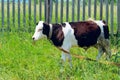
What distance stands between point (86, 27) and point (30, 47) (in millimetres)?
1261

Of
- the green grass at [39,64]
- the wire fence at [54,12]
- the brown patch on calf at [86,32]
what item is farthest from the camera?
the wire fence at [54,12]

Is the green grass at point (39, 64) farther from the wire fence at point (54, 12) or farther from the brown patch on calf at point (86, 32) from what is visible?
the wire fence at point (54, 12)

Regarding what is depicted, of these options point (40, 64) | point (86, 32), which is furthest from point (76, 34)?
point (40, 64)

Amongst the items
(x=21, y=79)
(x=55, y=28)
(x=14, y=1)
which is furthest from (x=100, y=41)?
(x=14, y=1)

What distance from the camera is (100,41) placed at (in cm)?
872

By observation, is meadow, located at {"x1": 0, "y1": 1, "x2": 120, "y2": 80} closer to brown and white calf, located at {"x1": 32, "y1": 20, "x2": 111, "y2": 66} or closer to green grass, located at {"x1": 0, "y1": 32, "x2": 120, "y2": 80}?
green grass, located at {"x1": 0, "y1": 32, "x2": 120, "y2": 80}

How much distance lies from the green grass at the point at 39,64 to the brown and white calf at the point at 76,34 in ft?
0.75

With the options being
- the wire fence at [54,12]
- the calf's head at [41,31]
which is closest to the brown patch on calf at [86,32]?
the calf's head at [41,31]

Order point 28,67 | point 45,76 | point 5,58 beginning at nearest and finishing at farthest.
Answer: point 45,76, point 28,67, point 5,58

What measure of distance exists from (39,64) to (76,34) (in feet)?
3.42

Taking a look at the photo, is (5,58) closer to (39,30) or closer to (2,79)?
(39,30)

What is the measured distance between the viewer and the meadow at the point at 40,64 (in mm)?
6750

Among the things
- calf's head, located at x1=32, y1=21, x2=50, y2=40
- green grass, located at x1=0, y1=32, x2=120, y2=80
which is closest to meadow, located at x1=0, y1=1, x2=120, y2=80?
green grass, located at x1=0, y1=32, x2=120, y2=80

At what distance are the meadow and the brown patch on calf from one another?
244 millimetres
